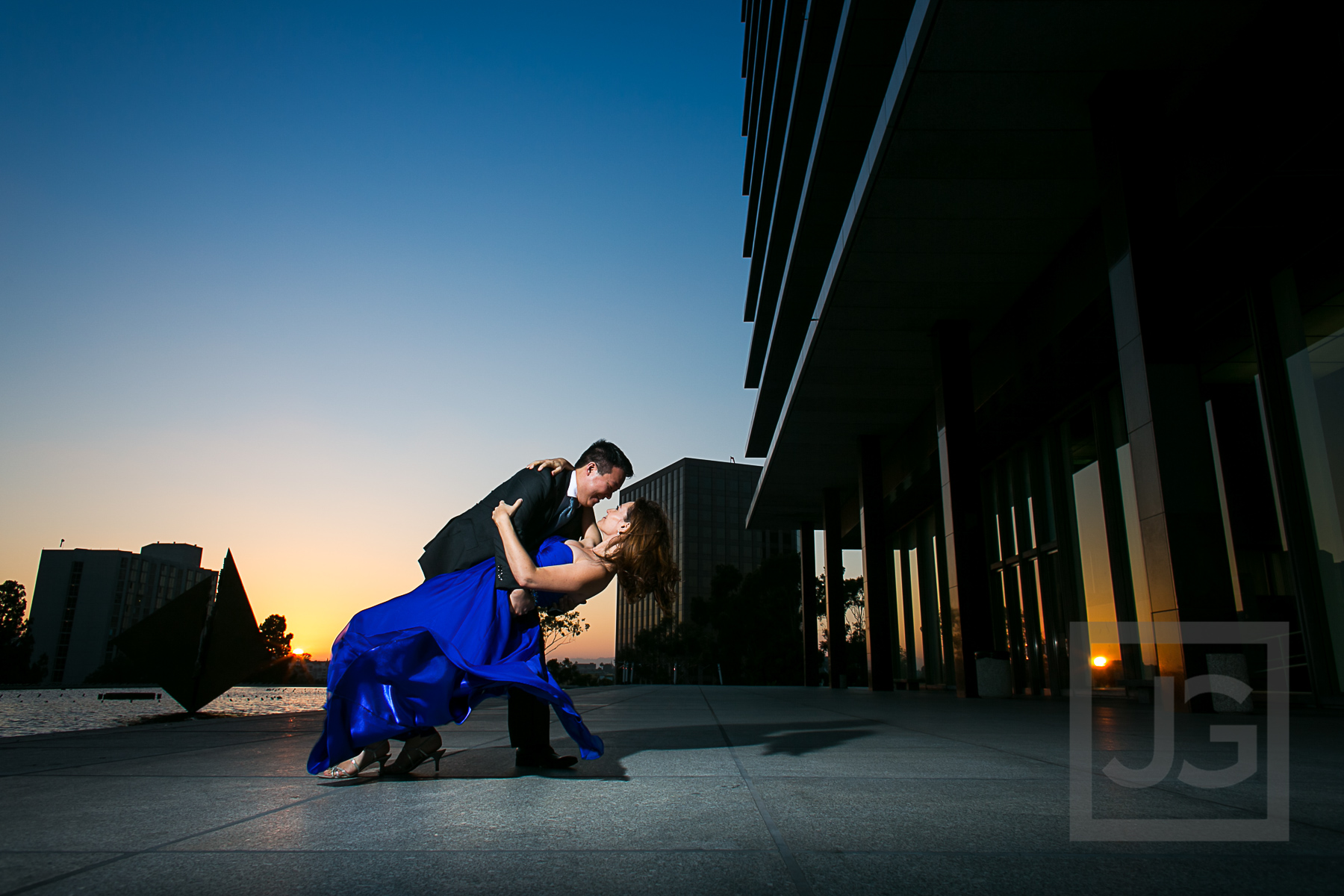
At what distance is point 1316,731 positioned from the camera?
5.15 meters

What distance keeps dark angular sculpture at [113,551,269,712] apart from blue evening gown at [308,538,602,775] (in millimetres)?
7963

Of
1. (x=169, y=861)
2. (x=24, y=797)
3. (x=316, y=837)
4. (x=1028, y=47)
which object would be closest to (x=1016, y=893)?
(x=316, y=837)

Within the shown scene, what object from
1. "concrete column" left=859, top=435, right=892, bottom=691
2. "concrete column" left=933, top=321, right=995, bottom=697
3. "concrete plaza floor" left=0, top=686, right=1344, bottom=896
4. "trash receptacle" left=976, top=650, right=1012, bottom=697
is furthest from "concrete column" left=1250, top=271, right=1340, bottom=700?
"concrete column" left=859, top=435, right=892, bottom=691

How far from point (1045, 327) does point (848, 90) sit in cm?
484

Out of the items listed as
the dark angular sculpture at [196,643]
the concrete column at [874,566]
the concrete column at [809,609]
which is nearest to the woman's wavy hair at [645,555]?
the dark angular sculpture at [196,643]

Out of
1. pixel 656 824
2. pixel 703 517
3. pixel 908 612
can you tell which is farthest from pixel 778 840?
pixel 703 517

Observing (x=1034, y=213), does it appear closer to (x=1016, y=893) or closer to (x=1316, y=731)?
(x=1316, y=731)

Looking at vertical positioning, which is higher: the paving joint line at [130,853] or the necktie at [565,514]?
the necktie at [565,514]

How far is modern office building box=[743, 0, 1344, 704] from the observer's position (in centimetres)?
714

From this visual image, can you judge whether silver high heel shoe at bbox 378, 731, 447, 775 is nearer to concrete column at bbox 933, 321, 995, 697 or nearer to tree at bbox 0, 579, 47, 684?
concrete column at bbox 933, 321, 995, 697

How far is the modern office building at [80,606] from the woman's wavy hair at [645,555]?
116 metres

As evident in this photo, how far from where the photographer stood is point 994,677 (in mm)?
12117

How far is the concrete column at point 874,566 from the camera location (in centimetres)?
1859

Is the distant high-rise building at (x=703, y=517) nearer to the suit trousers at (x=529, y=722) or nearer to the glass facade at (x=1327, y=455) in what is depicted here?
the glass facade at (x=1327, y=455)
